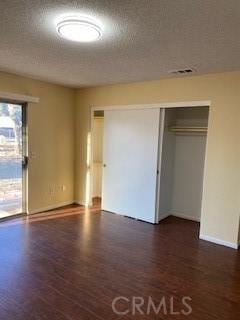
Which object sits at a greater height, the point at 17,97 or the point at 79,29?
the point at 79,29

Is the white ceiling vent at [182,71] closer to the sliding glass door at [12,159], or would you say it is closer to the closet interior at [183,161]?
the closet interior at [183,161]

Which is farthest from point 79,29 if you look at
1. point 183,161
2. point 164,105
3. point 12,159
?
point 183,161

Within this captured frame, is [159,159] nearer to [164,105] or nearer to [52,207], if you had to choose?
[164,105]

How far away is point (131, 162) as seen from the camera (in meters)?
4.69

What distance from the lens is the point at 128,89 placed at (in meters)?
4.55

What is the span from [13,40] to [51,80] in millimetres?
1994

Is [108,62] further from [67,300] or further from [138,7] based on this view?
[67,300]

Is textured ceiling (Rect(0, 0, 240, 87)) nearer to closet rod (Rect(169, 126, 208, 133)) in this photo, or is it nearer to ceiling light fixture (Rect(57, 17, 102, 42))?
ceiling light fixture (Rect(57, 17, 102, 42))

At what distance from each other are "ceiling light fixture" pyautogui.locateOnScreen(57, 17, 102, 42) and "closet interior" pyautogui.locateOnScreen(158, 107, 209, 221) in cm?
236

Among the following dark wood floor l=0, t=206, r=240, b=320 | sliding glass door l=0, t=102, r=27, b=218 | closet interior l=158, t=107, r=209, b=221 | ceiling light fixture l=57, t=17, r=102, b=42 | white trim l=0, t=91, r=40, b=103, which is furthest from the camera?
closet interior l=158, t=107, r=209, b=221

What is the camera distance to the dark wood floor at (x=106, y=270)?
2.29 metres

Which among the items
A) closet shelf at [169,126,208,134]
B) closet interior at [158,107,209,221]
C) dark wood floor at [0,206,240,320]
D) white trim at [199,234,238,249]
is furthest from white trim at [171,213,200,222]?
closet shelf at [169,126,208,134]

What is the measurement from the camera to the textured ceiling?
1843 mm

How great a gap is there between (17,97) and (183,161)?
10.3ft
